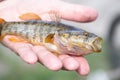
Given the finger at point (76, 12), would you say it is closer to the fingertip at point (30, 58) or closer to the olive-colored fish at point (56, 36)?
the olive-colored fish at point (56, 36)

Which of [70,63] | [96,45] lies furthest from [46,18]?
[70,63]

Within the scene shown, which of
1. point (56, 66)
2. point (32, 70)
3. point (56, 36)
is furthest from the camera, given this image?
point (32, 70)

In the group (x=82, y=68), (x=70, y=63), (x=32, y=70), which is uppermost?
(x=70, y=63)

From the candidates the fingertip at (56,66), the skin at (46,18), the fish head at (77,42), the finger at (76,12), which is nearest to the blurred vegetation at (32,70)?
the skin at (46,18)

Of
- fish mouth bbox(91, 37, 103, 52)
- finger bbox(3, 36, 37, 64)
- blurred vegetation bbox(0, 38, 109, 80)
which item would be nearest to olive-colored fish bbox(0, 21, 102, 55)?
fish mouth bbox(91, 37, 103, 52)

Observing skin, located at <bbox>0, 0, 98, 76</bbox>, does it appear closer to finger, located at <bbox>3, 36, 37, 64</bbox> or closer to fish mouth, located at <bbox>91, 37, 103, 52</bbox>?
finger, located at <bbox>3, 36, 37, 64</bbox>

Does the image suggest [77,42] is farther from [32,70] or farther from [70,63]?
[32,70]
